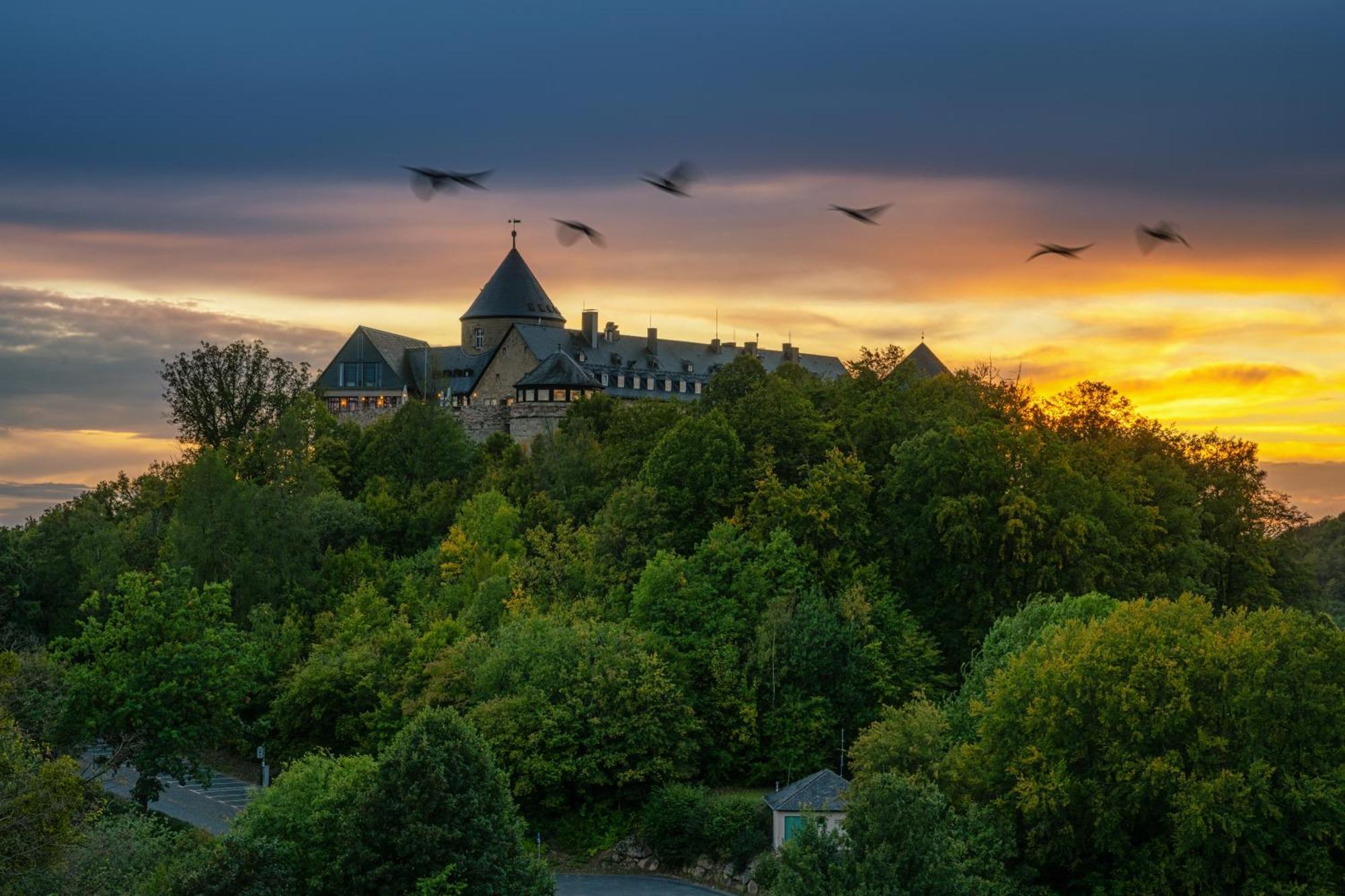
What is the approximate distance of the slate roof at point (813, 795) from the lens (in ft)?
147

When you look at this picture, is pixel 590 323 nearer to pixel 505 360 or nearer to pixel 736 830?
pixel 505 360

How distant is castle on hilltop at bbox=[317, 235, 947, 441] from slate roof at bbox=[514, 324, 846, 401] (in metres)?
0.08

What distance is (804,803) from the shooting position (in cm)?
4525

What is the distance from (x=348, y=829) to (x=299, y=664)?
2523cm

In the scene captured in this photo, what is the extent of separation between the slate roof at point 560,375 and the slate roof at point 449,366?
24.7ft

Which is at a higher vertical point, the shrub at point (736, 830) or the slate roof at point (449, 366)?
the slate roof at point (449, 366)

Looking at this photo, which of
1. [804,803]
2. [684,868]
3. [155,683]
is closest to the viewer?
[804,803]

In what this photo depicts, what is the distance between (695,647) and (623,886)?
931 cm

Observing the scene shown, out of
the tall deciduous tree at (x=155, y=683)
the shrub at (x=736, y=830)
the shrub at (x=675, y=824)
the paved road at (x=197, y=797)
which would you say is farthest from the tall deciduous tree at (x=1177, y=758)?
the paved road at (x=197, y=797)

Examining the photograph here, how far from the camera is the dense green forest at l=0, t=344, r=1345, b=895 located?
121 feet

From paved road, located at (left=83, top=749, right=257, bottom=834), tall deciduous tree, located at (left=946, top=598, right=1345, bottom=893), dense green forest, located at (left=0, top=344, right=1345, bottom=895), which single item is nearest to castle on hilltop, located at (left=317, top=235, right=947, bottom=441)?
dense green forest, located at (left=0, top=344, right=1345, bottom=895)

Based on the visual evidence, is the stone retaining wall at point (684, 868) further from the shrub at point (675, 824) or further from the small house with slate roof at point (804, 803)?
the small house with slate roof at point (804, 803)

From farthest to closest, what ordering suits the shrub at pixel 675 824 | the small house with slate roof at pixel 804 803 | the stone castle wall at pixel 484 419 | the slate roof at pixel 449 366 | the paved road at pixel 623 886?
the slate roof at pixel 449 366
the stone castle wall at pixel 484 419
the shrub at pixel 675 824
the paved road at pixel 623 886
the small house with slate roof at pixel 804 803

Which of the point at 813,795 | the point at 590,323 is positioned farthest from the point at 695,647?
the point at 590,323
